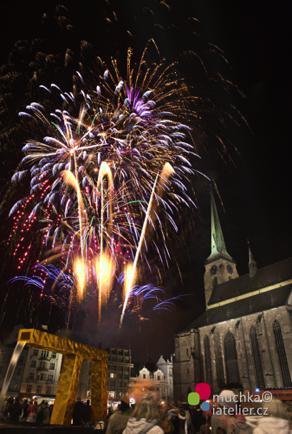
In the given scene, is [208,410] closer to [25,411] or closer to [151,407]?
[151,407]

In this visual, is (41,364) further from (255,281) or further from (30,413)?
(30,413)

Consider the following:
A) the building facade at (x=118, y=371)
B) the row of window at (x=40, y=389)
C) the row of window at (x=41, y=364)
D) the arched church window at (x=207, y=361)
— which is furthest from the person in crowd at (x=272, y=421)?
the building facade at (x=118, y=371)

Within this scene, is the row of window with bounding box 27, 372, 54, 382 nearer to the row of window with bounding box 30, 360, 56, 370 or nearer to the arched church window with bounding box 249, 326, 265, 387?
the row of window with bounding box 30, 360, 56, 370

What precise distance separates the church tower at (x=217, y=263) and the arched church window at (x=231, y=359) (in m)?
12.0

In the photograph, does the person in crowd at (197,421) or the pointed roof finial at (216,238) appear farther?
the pointed roof finial at (216,238)

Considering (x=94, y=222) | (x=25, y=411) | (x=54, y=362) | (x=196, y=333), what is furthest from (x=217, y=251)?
(x=25, y=411)

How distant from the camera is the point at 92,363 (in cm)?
1552

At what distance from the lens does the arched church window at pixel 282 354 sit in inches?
1372

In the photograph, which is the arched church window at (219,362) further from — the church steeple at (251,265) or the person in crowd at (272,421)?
the person in crowd at (272,421)

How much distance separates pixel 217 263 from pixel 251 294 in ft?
36.0

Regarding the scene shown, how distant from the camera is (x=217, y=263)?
189 ft

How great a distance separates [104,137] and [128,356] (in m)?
74.3

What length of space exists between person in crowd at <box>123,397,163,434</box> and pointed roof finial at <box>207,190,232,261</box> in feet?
184

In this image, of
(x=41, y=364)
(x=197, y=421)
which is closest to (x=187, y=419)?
(x=197, y=421)
